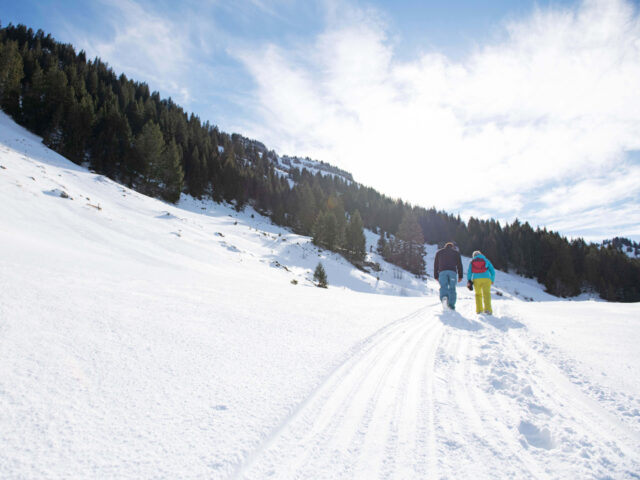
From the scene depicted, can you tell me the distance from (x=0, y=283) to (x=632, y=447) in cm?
588

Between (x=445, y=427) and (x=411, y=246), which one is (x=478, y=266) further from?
(x=411, y=246)

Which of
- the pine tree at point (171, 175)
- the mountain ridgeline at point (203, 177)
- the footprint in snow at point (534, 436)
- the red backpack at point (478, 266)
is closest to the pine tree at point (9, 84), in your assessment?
the mountain ridgeline at point (203, 177)

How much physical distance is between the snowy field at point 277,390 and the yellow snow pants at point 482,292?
73.7 inches

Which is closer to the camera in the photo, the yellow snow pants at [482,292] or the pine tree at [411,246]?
the yellow snow pants at [482,292]

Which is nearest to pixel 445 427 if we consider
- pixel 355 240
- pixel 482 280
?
pixel 482 280

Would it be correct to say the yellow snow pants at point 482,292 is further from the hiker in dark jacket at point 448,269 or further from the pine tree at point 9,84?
the pine tree at point 9,84

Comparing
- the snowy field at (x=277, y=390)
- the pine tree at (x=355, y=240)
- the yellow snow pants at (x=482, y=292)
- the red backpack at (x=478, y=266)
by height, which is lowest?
the snowy field at (x=277, y=390)

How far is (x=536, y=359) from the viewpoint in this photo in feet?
11.1

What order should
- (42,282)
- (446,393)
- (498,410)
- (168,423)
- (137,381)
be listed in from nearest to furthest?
(168,423) < (137,381) < (498,410) < (446,393) < (42,282)

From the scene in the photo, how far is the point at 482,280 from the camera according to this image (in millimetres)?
6746

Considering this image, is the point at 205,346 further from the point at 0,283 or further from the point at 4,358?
the point at 0,283

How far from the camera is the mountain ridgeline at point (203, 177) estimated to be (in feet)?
116

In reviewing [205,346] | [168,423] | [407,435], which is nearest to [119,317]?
[205,346]

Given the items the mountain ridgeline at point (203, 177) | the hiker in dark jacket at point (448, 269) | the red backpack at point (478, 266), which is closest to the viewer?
the red backpack at point (478, 266)
